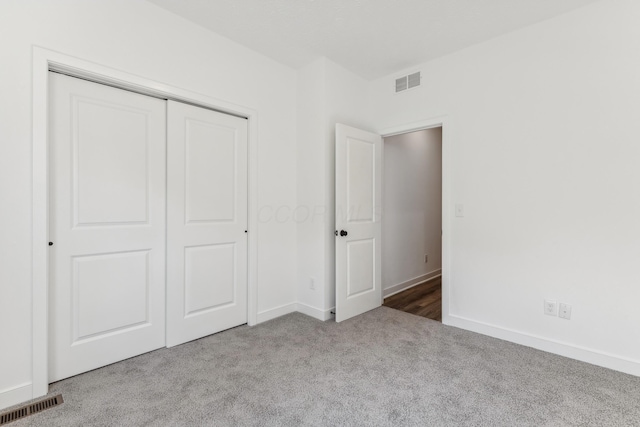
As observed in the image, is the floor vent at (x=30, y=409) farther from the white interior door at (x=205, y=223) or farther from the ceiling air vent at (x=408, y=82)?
the ceiling air vent at (x=408, y=82)

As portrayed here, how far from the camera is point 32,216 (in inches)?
72.7

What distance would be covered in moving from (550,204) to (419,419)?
1.97 meters

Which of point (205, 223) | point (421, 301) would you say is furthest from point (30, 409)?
point (421, 301)

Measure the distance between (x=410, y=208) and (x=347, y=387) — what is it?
9.58 feet

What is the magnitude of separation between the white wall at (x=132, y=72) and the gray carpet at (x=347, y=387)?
1.98 feet

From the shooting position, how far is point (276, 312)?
10.5ft

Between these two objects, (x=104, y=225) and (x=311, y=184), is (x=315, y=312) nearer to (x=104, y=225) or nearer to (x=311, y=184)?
(x=311, y=184)

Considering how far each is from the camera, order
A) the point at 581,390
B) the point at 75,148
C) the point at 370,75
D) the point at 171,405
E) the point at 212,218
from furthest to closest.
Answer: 1. the point at 370,75
2. the point at 212,218
3. the point at 75,148
4. the point at 581,390
5. the point at 171,405

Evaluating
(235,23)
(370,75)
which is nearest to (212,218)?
(235,23)

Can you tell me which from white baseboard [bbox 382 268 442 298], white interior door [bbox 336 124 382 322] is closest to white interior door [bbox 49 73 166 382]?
white interior door [bbox 336 124 382 322]

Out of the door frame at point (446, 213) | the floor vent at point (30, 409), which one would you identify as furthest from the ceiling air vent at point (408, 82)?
the floor vent at point (30, 409)

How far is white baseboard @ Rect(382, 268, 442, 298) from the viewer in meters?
3.99

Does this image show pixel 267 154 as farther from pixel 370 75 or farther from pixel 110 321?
pixel 110 321

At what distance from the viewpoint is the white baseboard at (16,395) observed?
5.71 ft
